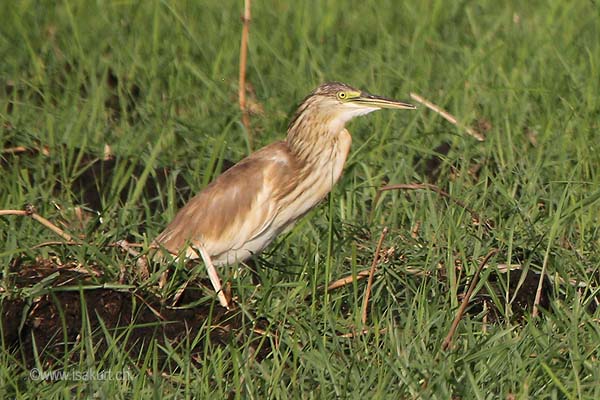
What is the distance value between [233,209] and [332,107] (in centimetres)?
54

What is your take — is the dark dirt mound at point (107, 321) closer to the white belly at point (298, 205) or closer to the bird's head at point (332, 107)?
the white belly at point (298, 205)

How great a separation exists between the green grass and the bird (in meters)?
0.12

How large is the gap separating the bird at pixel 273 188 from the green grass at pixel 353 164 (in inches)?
Result: 4.7

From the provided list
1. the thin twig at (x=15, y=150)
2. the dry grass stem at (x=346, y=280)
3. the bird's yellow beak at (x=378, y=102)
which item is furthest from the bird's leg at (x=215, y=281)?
the thin twig at (x=15, y=150)

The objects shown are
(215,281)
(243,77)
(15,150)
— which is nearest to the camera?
(215,281)

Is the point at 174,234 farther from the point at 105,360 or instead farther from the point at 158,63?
the point at 158,63

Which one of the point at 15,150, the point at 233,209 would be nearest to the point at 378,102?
the point at 233,209

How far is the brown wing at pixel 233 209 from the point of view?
460cm

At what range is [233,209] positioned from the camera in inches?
181

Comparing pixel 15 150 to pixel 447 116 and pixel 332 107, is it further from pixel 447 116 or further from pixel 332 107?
pixel 447 116

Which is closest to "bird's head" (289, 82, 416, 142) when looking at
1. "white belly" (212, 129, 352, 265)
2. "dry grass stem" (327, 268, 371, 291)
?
"white belly" (212, 129, 352, 265)

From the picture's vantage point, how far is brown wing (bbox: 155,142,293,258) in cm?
460

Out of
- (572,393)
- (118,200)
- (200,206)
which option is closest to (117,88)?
(118,200)

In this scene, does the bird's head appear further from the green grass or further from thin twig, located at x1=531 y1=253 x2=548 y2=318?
thin twig, located at x1=531 y1=253 x2=548 y2=318
